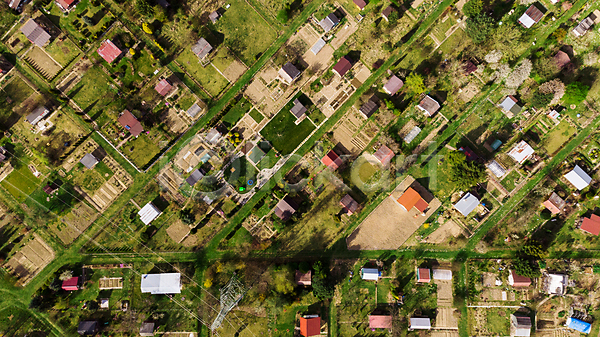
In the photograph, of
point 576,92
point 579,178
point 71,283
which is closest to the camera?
point 576,92

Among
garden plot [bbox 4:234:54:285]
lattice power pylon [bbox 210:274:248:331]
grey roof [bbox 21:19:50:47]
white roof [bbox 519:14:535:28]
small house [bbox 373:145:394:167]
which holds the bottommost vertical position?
lattice power pylon [bbox 210:274:248:331]

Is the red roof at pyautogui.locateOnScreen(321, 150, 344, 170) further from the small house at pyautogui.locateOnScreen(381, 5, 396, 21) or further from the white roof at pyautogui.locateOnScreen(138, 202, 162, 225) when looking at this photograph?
the white roof at pyautogui.locateOnScreen(138, 202, 162, 225)

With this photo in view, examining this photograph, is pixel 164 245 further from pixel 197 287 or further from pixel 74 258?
pixel 74 258

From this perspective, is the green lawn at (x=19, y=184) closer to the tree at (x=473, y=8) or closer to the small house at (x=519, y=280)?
the tree at (x=473, y=8)

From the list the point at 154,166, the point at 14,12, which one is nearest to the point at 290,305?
the point at 154,166

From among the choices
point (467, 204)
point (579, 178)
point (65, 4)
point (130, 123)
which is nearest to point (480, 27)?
point (467, 204)

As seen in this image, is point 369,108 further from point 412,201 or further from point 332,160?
point 412,201

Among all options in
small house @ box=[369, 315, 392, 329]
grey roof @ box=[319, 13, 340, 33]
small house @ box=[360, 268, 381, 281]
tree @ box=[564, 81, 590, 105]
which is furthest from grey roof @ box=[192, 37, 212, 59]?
tree @ box=[564, 81, 590, 105]
